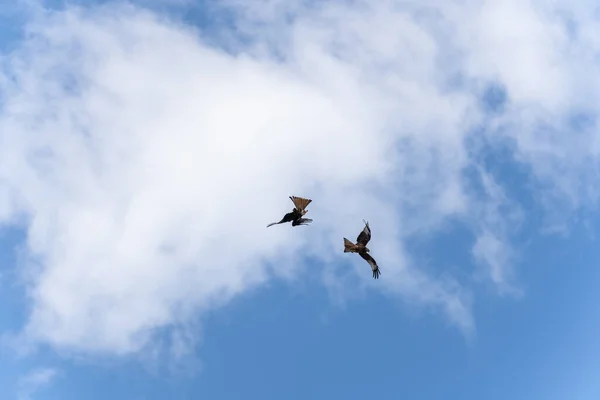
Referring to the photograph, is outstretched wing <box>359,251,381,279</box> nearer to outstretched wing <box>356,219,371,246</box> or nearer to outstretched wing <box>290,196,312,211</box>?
outstretched wing <box>356,219,371,246</box>

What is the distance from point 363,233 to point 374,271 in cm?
267

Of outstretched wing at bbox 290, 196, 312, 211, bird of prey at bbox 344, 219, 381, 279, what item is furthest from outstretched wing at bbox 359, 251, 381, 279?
outstretched wing at bbox 290, 196, 312, 211

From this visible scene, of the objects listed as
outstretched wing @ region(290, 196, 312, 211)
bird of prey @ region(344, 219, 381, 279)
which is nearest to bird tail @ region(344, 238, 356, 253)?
bird of prey @ region(344, 219, 381, 279)

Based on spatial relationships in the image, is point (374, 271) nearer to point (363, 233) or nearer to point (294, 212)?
point (363, 233)

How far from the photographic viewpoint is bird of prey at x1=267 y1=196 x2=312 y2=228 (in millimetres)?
47388


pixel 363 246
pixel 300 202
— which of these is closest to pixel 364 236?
pixel 363 246

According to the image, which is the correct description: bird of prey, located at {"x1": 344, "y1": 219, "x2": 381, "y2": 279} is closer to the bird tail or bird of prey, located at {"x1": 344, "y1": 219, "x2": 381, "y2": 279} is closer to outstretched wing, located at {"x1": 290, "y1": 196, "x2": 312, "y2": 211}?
the bird tail

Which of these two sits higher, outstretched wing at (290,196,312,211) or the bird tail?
outstretched wing at (290,196,312,211)

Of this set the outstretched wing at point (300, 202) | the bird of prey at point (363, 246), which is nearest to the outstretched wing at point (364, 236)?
the bird of prey at point (363, 246)

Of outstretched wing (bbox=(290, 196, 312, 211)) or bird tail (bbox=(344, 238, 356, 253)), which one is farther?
bird tail (bbox=(344, 238, 356, 253))

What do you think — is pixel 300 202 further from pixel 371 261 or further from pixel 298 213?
pixel 371 261

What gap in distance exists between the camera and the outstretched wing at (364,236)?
48.9 metres

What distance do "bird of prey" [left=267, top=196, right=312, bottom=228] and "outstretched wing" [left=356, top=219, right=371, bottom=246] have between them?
3.63 meters

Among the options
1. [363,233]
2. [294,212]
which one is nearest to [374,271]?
[363,233]
